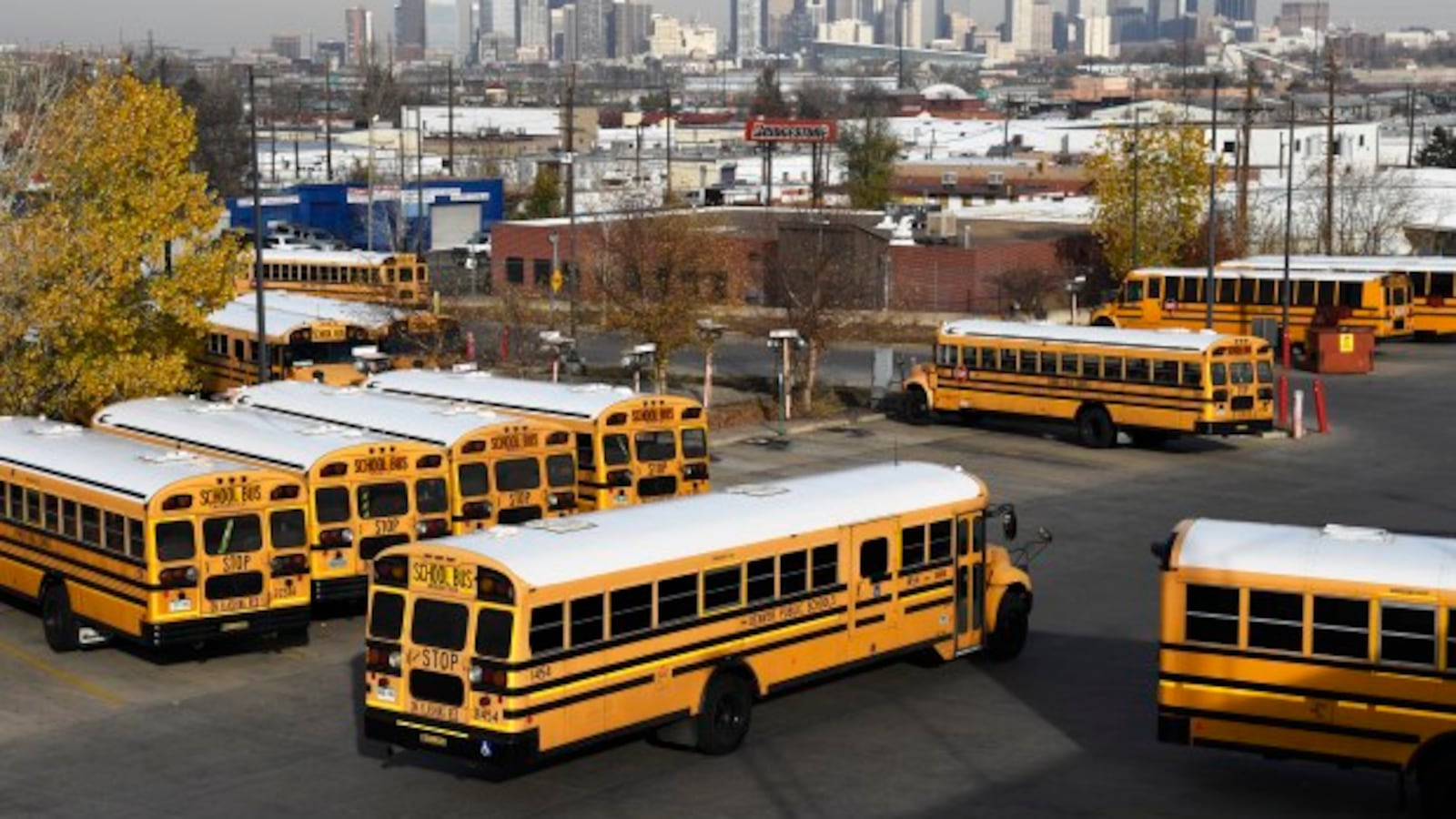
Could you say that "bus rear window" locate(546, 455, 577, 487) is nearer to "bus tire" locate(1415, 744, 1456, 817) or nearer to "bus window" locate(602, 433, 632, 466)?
"bus window" locate(602, 433, 632, 466)

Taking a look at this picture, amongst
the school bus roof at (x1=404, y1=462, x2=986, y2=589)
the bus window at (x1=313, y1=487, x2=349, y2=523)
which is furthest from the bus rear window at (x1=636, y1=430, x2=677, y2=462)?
the school bus roof at (x1=404, y1=462, x2=986, y2=589)

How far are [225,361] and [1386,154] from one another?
97768mm

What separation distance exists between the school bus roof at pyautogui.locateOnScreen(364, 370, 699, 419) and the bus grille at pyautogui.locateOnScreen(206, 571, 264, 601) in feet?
22.2

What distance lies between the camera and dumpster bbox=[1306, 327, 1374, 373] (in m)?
50.7

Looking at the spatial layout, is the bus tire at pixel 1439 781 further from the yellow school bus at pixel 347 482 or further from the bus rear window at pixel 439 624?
the yellow school bus at pixel 347 482

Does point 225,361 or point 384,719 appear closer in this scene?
point 384,719

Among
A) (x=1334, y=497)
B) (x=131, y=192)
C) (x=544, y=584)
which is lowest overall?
(x=1334, y=497)

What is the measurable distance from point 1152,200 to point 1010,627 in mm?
43449

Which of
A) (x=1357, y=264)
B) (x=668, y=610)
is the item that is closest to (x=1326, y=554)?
(x=668, y=610)

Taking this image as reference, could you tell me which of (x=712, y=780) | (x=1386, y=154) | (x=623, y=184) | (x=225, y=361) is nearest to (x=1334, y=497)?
(x=712, y=780)

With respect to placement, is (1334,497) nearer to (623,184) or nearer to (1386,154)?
(623,184)

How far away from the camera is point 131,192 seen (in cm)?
3394

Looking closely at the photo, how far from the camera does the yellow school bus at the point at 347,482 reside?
24.2 metres

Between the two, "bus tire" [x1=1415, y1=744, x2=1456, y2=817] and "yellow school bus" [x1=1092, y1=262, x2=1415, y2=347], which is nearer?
"bus tire" [x1=1415, y1=744, x2=1456, y2=817]
